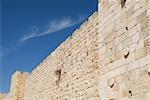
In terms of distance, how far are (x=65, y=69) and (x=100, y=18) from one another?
8.65 ft

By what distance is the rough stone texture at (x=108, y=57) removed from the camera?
17.0 ft

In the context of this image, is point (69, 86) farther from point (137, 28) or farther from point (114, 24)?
point (137, 28)

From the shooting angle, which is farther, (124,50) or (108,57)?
(108,57)

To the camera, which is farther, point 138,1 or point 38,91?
point 38,91

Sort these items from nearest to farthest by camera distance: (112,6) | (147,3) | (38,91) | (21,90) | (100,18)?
(147,3)
(112,6)
(100,18)
(38,91)
(21,90)

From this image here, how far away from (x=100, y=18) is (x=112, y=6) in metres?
0.64

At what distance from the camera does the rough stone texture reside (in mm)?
5176

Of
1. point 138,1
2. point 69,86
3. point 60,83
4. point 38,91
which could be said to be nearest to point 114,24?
point 138,1

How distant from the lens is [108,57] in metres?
6.42

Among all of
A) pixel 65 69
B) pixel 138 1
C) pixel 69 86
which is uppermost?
pixel 138 1

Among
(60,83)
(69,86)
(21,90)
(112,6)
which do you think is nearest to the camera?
(112,6)

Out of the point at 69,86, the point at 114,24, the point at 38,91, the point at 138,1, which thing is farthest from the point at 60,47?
the point at 138,1

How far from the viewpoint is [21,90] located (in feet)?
52.0

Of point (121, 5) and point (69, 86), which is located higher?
point (121, 5)
